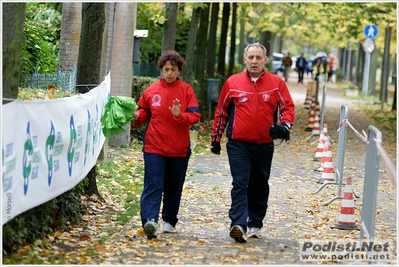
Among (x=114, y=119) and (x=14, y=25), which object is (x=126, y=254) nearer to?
(x=114, y=119)

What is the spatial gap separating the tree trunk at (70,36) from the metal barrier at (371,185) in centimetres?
883

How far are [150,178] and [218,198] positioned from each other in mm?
3376

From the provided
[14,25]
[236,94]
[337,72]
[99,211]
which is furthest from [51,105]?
[337,72]

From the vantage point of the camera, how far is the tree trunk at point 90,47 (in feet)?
36.9

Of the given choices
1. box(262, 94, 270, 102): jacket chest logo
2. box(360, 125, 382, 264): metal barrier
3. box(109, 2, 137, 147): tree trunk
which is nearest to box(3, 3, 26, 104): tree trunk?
box(262, 94, 270, 102): jacket chest logo

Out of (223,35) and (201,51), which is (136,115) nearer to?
(201,51)

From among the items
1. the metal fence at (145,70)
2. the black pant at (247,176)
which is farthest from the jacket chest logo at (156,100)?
the metal fence at (145,70)

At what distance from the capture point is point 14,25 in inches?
303

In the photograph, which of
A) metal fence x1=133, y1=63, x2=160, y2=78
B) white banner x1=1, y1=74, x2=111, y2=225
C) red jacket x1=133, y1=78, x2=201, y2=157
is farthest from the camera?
metal fence x1=133, y1=63, x2=160, y2=78

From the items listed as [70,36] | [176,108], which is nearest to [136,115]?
[176,108]

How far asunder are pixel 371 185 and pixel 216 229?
7.90 feet

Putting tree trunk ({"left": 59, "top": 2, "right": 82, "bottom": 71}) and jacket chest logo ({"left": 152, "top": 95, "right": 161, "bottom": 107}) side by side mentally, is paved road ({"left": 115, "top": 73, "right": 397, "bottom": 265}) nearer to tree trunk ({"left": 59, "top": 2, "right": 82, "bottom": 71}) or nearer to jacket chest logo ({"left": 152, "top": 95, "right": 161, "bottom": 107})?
jacket chest logo ({"left": 152, "top": 95, "right": 161, "bottom": 107})

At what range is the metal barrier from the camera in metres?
7.46

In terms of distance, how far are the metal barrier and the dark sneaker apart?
4.08ft
